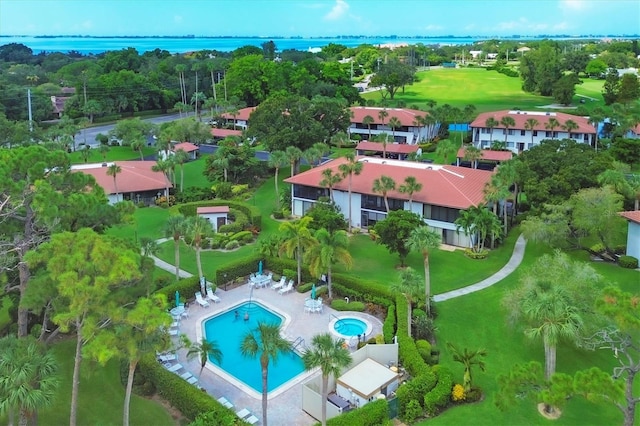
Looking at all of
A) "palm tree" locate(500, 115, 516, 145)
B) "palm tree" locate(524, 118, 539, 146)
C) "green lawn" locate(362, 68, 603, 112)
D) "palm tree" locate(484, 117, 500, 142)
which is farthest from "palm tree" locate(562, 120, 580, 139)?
"green lawn" locate(362, 68, 603, 112)

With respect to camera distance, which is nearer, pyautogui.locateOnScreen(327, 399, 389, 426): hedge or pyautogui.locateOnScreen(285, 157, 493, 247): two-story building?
pyautogui.locateOnScreen(327, 399, 389, 426): hedge

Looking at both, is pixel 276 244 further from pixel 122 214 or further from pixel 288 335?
pixel 122 214

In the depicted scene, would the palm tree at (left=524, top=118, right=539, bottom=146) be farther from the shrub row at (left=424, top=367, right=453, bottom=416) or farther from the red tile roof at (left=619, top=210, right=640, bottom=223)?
the shrub row at (left=424, top=367, right=453, bottom=416)

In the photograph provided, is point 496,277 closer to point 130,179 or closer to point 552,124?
point 130,179

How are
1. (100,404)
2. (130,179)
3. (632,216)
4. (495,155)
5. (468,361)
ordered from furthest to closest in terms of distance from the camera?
(495,155) → (130,179) → (632,216) → (468,361) → (100,404)

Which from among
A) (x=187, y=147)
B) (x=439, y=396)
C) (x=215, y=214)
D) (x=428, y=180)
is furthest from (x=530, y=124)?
(x=439, y=396)

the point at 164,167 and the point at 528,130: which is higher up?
the point at 528,130
